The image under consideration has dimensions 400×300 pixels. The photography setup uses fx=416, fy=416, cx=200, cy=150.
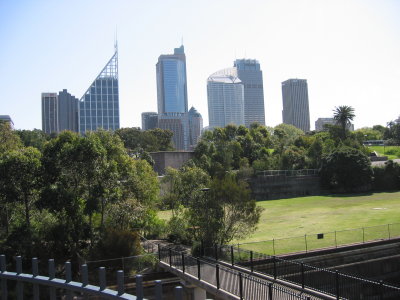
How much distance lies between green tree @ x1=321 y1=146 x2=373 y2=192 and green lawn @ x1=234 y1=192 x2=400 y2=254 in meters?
4.15

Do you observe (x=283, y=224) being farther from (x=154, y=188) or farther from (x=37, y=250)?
(x=37, y=250)

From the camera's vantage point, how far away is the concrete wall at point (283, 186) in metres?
63.8

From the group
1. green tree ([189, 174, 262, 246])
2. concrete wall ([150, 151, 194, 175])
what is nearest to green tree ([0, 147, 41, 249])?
green tree ([189, 174, 262, 246])

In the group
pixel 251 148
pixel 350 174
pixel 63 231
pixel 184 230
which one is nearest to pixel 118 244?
pixel 63 231

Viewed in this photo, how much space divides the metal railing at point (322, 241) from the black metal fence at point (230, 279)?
5505 mm

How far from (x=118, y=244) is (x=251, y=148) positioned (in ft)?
218

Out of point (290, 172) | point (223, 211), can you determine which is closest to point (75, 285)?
point (223, 211)

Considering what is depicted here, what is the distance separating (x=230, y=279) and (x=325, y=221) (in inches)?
920

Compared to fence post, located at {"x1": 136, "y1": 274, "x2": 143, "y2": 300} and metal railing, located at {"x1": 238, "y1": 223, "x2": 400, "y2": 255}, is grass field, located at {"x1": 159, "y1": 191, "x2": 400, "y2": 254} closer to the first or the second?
metal railing, located at {"x1": 238, "y1": 223, "x2": 400, "y2": 255}

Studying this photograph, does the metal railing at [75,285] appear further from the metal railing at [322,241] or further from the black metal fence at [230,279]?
the metal railing at [322,241]

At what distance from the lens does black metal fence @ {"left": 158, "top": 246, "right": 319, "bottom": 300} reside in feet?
45.6

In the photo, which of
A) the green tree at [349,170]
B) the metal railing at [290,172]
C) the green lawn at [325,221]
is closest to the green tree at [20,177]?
the green lawn at [325,221]

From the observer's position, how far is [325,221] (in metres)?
37.4

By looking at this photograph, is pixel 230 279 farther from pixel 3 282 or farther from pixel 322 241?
pixel 322 241
